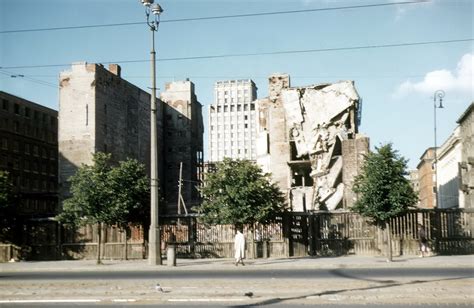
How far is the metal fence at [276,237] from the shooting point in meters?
29.4

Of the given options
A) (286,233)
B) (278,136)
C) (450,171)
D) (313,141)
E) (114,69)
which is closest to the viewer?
(286,233)

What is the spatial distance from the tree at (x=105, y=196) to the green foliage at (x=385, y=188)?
438 inches

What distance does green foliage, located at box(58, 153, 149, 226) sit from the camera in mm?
28750

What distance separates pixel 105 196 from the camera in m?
28.9

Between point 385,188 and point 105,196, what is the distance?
534 inches

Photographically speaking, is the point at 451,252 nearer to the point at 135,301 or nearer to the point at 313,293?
the point at 313,293

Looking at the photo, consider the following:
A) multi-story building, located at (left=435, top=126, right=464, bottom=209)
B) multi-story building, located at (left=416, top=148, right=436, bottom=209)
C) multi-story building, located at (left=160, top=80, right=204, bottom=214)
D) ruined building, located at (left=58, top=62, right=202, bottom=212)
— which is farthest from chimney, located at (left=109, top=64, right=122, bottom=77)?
multi-story building, located at (left=416, top=148, right=436, bottom=209)

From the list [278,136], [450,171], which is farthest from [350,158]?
[450,171]

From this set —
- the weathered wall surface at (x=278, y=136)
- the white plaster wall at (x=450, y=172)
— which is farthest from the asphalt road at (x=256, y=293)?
the white plaster wall at (x=450, y=172)

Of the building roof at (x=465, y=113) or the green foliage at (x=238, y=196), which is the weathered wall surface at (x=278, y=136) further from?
the green foliage at (x=238, y=196)

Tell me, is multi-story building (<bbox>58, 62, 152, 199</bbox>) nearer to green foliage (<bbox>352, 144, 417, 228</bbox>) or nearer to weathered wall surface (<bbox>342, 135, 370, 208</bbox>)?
weathered wall surface (<bbox>342, 135, 370, 208</bbox>)

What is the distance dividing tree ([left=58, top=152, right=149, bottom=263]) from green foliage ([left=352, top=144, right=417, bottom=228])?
1113 centimetres

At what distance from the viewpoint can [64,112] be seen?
6241cm

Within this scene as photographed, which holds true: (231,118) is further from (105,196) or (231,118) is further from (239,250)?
(239,250)
